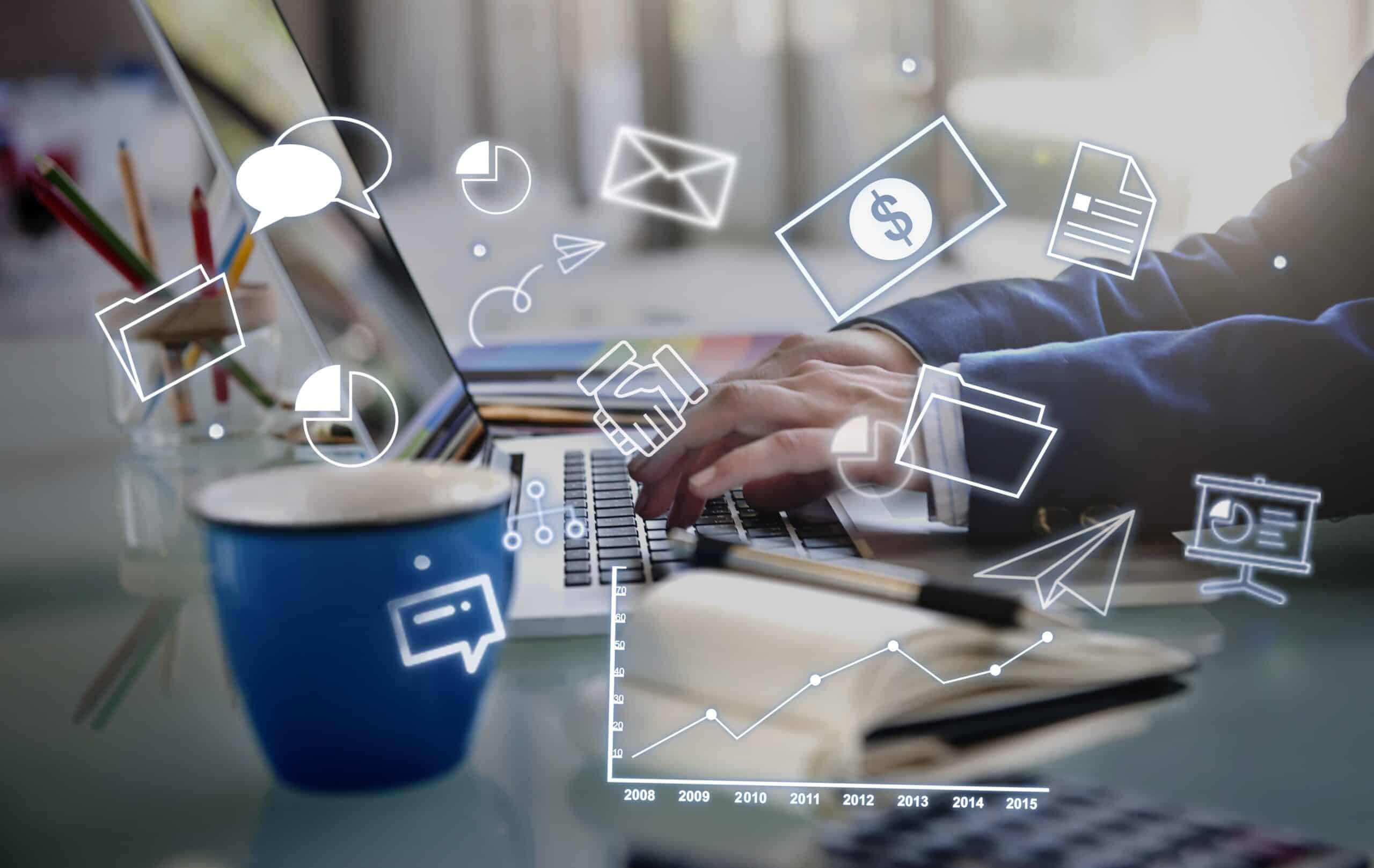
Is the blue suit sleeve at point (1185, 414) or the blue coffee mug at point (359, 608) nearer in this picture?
the blue coffee mug at point (359, 608)

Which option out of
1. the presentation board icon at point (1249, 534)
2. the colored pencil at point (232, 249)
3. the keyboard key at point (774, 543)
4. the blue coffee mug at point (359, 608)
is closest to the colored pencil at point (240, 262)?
the colored pencil at point (232, 249)

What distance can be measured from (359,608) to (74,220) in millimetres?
237

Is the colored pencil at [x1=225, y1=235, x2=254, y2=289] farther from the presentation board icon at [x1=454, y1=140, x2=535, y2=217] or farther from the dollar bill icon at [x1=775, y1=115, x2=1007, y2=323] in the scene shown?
the dollar bill icon at [x1=775, y1=115, x2=1007, y2=323]

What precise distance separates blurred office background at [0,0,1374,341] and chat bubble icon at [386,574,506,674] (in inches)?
5.3

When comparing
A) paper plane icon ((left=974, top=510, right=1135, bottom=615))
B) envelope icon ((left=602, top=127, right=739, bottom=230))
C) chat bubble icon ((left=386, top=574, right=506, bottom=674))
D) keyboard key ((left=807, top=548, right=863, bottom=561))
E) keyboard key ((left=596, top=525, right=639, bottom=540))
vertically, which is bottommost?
paper plane icon ((left=974, top=510, right=1135, bottom=615))

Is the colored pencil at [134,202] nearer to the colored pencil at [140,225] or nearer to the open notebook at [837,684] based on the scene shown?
the colored pencil at [140,225]

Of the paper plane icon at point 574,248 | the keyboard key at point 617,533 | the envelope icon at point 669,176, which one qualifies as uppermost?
the envelope icon at point 669,176

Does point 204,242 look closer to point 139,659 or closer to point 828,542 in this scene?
point 139,659

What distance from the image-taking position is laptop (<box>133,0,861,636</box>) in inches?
15.2

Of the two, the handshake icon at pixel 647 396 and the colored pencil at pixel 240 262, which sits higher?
the colored pencil at pixel 240 262

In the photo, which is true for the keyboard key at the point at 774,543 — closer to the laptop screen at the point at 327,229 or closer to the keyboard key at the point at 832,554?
the keyboard key at the point at 832,554

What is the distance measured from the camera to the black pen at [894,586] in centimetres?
37

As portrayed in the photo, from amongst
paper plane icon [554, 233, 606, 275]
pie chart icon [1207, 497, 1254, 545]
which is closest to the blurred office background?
paper plane icon [554, 233, 606, 275]
